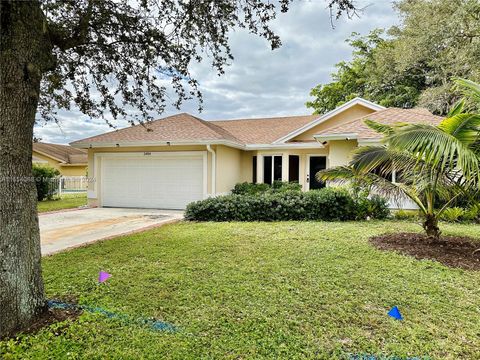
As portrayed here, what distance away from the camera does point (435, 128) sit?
5.23 meters

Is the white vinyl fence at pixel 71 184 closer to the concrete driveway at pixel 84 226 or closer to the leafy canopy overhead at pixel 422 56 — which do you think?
the concrete driveway at pixel 84 226

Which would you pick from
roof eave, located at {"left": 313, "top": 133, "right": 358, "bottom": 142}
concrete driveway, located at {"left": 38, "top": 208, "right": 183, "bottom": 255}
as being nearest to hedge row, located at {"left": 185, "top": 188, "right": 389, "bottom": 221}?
concrete driveway, located at {"left": 38, "top": 208, "right": 183, "bottom": 255}

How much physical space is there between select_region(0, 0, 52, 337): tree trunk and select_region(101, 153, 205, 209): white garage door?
11048 mm

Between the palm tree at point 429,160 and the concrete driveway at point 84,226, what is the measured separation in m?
6.24

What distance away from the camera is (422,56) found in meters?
18.8

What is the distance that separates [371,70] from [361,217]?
18906mm

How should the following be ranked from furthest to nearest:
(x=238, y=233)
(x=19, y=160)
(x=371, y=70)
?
1. (x=371, y=70)
2. (x=238, y=233)
3. (x=19, y=160)

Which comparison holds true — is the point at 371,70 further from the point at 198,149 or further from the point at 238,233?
the point at 238,233

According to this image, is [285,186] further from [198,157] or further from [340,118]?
[340,118]

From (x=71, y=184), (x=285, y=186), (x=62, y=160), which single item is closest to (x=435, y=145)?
(x=285, y=186)

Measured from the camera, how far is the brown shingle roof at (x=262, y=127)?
17442mm

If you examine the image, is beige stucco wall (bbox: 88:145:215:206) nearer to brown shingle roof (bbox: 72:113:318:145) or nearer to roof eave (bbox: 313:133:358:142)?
brown shingle roof (bbox: 72:113:318:145)

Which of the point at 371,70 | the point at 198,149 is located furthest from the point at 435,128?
the point at 371,70

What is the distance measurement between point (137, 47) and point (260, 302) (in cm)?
536
